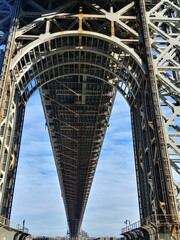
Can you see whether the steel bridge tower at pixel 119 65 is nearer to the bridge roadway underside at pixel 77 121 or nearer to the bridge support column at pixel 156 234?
the bridge support column at pixel 156 234

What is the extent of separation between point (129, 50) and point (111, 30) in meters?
1.98

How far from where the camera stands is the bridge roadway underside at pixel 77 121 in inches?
1319

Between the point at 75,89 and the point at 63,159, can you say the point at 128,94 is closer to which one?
the point at 75,89

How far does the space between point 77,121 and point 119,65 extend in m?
25.0

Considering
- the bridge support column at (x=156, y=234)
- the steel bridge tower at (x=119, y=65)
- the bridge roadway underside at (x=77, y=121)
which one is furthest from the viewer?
the bridge roadway underside at (x=77, y=121)

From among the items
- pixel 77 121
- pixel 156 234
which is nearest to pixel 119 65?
pixel 156 234

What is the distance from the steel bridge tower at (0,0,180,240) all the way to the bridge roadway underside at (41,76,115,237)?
8.43m

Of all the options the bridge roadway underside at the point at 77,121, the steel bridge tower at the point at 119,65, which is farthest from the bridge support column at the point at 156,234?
the bridge roadway underside at the point at 77,121

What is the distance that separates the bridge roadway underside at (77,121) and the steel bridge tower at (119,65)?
8431 mm

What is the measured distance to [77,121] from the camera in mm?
44812

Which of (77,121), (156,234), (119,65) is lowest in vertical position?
(156,234)

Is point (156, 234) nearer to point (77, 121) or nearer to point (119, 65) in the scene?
point (119, 65)

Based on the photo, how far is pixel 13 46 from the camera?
17.5 meters

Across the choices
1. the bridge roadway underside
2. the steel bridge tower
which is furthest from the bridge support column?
the bridge roadway underside
